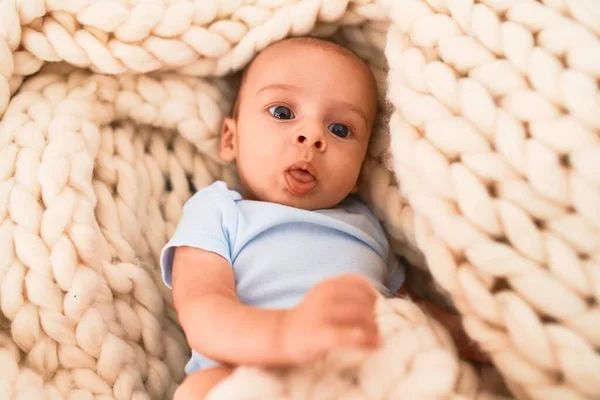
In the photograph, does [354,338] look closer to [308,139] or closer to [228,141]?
[308,139]

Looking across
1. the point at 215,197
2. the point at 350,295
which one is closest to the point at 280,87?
the point at 215,197

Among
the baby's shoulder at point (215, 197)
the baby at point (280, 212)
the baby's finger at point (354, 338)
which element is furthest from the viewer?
the baby's shoulder at point (215, 197)

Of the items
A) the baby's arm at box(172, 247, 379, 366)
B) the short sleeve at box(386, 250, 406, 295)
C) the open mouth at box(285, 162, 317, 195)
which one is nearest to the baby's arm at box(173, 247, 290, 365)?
the baby's arm at box(172, 247, 379, 366)

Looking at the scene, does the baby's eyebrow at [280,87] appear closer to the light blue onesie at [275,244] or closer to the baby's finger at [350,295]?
the light blue onesie at [275,244]

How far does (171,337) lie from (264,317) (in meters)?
0.28

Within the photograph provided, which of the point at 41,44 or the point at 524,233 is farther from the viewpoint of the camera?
the point at 41,44

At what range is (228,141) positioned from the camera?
0.96m

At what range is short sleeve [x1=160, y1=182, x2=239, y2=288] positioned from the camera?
80cm

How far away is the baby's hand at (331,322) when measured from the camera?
0.54 m

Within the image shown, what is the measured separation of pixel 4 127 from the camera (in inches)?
32.9

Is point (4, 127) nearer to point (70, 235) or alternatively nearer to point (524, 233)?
point (70, 235)

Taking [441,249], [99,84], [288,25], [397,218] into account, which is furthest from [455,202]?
[99,84]

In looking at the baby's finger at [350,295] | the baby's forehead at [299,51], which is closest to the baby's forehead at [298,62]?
the baby's forehead at [299,51]

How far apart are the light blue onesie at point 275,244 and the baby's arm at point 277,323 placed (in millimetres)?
57
